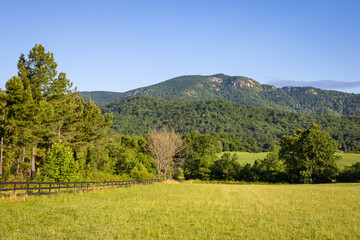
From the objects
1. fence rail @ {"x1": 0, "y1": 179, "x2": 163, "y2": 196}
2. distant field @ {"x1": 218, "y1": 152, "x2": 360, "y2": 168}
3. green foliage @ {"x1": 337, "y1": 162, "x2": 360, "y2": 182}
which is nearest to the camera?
fence rail @ {"x1": 0, "y1": 179, "x2": 163, "y2": 196}

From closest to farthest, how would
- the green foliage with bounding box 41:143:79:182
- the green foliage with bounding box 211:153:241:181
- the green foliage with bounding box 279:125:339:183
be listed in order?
the green foliage with bounding box 41:143:79:182
the green foliage with bounding box 279:125:339:183
the green foliage with bounding box 211:153:241:181

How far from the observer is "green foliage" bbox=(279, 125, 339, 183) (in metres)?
61.4

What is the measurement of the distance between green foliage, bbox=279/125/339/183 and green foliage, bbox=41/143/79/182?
A: 1897 inches

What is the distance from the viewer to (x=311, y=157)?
209 feet

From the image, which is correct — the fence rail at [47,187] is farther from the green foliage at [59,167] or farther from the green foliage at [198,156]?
the green foliage at [198,156]

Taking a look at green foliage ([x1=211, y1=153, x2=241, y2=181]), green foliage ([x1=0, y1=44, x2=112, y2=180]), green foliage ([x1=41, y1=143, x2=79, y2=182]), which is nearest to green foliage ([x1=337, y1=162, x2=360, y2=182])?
green foliage ([x1=211, y1=153, x2=241, y2=181])

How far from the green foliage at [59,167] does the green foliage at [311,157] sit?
48.2 metres

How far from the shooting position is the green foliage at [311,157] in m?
61.4

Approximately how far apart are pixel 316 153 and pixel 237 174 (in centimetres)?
1969

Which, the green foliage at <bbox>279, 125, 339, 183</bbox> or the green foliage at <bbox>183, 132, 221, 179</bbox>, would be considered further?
the green foliage at <bbox>183, 132, 221, 179</bbox>

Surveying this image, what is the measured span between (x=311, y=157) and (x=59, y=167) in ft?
173

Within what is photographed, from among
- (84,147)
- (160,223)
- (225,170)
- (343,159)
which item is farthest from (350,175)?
(160,223)

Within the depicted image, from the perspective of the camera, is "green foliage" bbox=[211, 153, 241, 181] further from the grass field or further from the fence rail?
the grass field

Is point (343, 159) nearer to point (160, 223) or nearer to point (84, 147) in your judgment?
point (84, 147)
